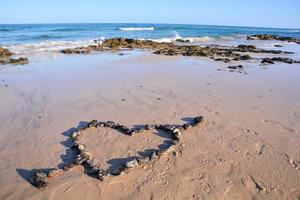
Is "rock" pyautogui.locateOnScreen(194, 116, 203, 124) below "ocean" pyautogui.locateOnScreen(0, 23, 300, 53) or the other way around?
the other way around

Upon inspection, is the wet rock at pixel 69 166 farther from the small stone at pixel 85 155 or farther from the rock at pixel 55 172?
the small stone at pixel 85 155

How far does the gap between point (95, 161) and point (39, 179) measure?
3.24ft

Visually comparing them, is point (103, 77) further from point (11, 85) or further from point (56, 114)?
point (56, 114)

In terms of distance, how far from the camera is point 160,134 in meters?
6.06

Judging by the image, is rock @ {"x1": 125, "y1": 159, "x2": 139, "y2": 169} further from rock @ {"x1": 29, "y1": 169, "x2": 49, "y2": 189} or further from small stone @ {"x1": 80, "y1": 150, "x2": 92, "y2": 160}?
rock @ {"x1": 29, "y1": 169, "x2": 49, "y2": 189}

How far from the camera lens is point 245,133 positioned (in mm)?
6070

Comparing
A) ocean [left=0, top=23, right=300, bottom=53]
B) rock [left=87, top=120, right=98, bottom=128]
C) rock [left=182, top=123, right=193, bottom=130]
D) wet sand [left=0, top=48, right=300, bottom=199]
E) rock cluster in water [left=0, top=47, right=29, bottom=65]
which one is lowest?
ocean [left=0, top=23, right=300, bottom=53]

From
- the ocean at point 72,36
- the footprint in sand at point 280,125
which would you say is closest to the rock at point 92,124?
the footprint in sand at point 280,125

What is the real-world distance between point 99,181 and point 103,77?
7.01 meters

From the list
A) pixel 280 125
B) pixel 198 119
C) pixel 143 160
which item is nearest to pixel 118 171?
pixel 143 160

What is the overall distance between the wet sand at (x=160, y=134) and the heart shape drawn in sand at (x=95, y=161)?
0.41ft

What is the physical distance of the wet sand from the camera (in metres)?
4.29

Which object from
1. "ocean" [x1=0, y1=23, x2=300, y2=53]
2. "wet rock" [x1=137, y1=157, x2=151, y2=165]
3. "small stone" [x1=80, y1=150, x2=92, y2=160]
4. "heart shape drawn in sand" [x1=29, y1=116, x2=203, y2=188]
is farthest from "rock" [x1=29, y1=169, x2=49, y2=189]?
"ocean" [x1=0, y1=23, x2=300, y2=53]

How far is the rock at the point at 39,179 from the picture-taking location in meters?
4.23
